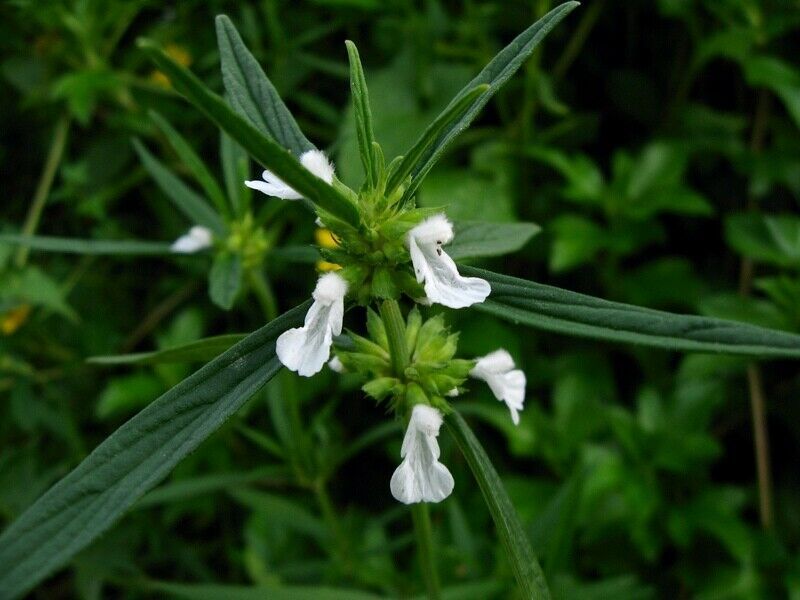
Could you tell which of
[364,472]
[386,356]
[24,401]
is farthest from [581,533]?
[24,401]

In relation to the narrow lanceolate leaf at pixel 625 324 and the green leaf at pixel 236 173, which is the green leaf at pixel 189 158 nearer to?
the green leaf at pixel 236 173

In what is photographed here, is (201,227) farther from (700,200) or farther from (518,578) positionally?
(700,200)

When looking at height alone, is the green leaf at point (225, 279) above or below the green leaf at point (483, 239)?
above

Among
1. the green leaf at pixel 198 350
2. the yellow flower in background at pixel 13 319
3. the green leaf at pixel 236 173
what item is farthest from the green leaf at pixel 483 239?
the yellow flower in background at pixel 13 319

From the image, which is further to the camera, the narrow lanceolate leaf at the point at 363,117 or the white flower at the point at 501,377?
the white flower at the point at 501,377

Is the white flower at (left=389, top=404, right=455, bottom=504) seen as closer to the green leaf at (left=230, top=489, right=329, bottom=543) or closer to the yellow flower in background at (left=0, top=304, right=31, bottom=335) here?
the green leaf at (left=230, top=489, right=329, bottom=543)

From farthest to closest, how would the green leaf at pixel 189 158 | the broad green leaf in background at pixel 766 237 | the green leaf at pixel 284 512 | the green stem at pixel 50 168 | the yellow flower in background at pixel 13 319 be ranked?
1. the green stem at pixel 50 168
2. the yellow flower in background at pixel 13 319
3. the broad green leaf in background at pixel 766 237
4. the green leaf at pixel 284 512
5. the green leaf at pixel 189 158

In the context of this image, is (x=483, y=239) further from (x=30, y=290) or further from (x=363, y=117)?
(x=30, y=290)
